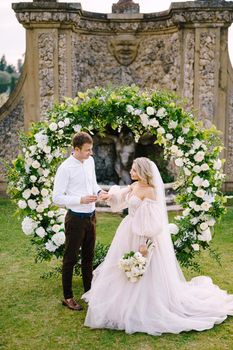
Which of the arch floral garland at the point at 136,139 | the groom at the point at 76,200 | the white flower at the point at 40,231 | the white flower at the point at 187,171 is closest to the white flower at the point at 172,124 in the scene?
the arch floral garland at the point at 136,139

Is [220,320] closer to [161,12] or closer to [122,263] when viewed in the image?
[122,263]

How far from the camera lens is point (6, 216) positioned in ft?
30.3

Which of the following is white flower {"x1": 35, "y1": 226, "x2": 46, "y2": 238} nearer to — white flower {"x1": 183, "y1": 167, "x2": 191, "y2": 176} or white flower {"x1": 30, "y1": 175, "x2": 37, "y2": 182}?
→ white flower {"x1": 30, "y1": 175, "x2": 37, "y2": 182}

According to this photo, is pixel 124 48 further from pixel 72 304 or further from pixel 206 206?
pixel 72 304

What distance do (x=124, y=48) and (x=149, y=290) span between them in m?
7.57

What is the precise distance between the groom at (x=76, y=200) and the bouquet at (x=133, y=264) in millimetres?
535

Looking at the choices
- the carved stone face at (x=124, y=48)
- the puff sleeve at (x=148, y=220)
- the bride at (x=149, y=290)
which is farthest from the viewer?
the carved stone face at (x=124, y=48)

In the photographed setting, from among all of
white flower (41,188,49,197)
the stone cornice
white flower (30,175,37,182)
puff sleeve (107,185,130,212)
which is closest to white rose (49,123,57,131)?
white flower (30,175,37,182)

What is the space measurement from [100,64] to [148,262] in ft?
24.2

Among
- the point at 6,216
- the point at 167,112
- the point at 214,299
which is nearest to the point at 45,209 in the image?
the point at 167,112

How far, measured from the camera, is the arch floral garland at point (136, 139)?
5480mm

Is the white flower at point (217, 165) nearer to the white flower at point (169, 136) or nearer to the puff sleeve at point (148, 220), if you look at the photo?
the white flower at point (169, 136)

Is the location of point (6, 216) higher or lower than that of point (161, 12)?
lower

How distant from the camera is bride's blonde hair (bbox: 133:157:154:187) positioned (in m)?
4.73
